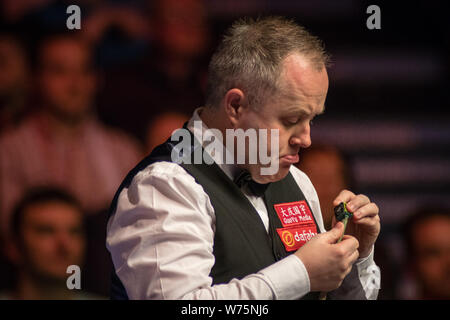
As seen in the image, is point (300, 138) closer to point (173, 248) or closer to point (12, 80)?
point (173, 248)

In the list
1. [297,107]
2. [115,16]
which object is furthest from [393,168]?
[297,107]

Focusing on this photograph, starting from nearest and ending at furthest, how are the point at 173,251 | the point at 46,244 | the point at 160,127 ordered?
the point at 173,251, the point at 46,244, the point at 160,127

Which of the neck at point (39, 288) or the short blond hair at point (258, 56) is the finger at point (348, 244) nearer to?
the short blond hair at point (258, 56)

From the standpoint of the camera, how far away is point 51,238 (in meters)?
3.22

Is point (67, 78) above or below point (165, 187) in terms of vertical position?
above

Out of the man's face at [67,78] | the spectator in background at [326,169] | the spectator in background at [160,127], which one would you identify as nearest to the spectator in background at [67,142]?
the man's face at [67,78]

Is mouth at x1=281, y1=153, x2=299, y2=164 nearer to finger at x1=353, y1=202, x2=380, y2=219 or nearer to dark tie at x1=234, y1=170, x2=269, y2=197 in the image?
dark tie at x1=234, y1=170, x2=269, y2=197

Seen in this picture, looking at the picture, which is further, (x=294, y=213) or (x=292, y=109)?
(x=294, y=213)

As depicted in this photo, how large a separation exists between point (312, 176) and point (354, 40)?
0.90 metres

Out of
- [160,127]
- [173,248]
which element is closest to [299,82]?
[173,248]

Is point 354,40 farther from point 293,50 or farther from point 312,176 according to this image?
point 293,50

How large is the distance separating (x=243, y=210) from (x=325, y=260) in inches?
11.0

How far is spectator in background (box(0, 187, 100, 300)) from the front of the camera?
3209 millimetres

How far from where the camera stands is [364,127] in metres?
3.45
